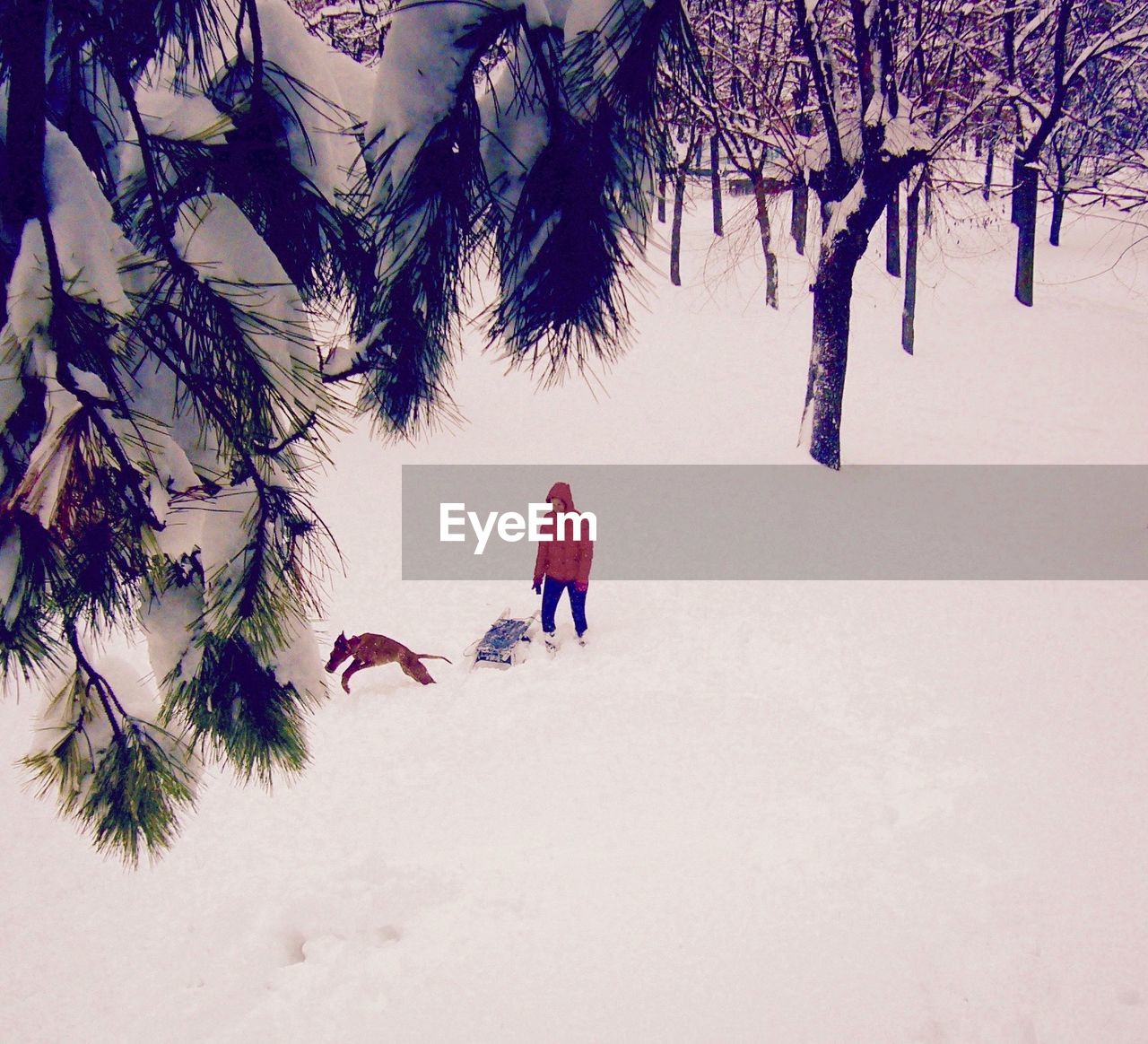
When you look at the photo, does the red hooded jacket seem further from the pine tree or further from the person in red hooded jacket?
the pine tree

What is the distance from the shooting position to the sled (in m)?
6.19

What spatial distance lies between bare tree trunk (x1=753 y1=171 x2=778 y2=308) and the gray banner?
18.5 feet

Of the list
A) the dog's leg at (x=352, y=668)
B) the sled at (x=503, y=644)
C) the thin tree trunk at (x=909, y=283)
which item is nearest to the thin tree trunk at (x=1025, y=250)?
the thin tree trunk at (x=909, y=283)

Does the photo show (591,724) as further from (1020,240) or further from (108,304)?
(1020,240)

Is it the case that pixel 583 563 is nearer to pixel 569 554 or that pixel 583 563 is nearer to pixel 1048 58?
pixel 569 554

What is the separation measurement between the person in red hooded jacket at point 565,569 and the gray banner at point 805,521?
1397 mm

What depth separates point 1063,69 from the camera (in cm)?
1201

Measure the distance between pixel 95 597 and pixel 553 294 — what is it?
3.10ft

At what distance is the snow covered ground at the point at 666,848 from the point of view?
356 centimetres

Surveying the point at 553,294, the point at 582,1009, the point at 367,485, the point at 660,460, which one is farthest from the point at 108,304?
the point at 660,460

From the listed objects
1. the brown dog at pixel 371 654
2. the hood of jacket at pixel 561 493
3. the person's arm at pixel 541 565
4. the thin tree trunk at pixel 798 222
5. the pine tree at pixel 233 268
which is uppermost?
the thin tree trunk at pixel 798 222

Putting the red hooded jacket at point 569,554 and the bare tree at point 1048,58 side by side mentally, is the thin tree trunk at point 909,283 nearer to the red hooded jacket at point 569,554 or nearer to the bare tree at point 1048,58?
the bare tree at point 1048,58

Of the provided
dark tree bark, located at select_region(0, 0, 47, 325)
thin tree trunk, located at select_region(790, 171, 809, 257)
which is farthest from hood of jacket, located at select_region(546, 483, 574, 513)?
thin tree trunk, located at select_region(790, 171, 809, 257)

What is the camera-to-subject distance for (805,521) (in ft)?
29.5
